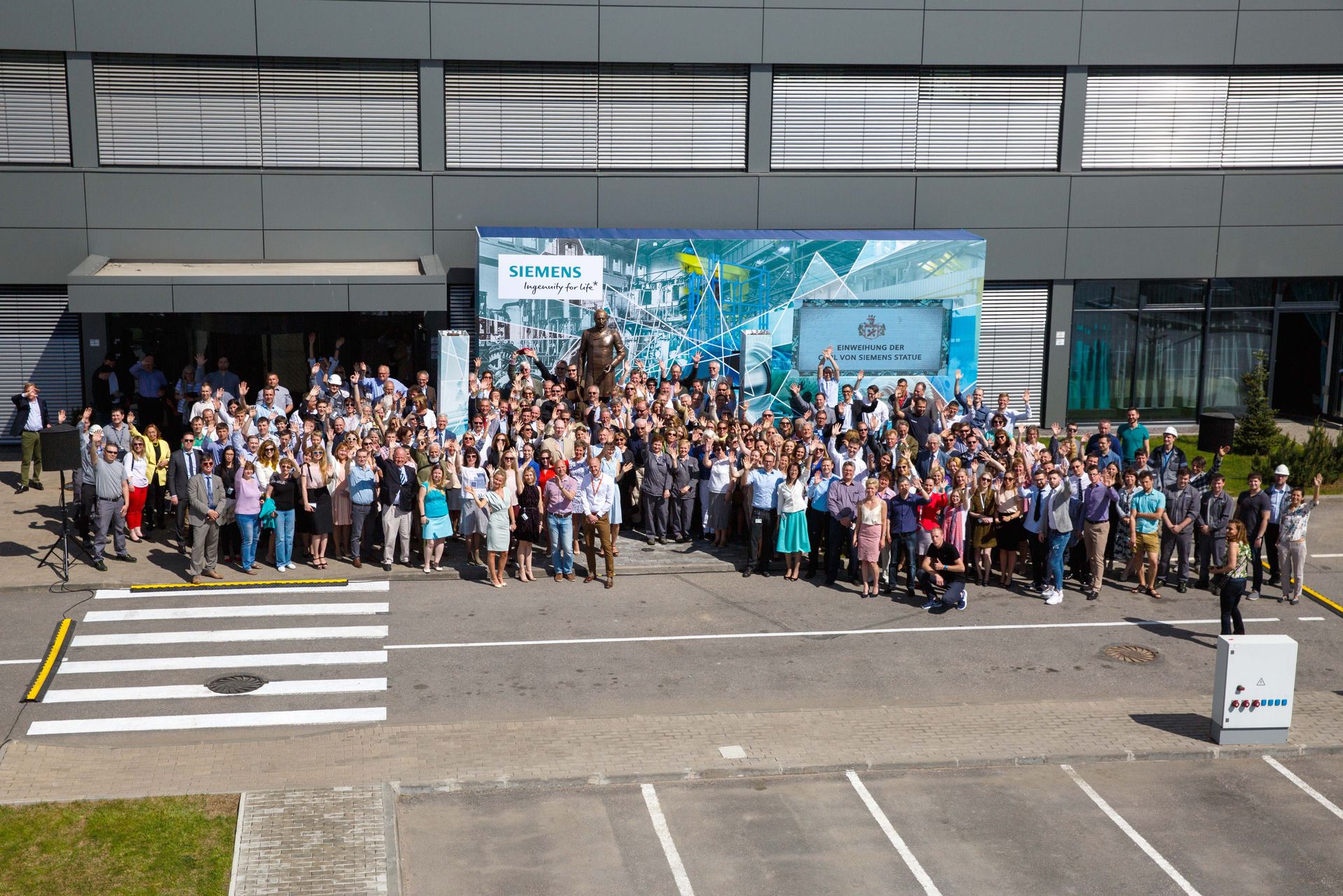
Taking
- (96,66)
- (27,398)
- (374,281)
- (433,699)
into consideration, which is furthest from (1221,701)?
(96,66)

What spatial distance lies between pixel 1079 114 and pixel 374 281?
15061 mm

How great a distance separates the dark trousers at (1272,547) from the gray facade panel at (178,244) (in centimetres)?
1885

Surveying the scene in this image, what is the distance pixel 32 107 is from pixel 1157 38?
73.8 ft

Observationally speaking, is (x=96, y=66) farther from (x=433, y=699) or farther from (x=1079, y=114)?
(x=1079, y=114)

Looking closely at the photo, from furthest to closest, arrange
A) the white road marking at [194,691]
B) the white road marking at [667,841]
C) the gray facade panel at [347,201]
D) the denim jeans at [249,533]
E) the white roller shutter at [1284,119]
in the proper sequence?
the white roller shutter at [1284,119], the gray facade panel at [347,201], the denim jeans at [249,533], the white road marking at [194,691], the white road marking at [667,841]

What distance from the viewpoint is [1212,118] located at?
2909cm

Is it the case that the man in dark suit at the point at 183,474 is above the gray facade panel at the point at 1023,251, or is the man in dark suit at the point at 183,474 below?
below

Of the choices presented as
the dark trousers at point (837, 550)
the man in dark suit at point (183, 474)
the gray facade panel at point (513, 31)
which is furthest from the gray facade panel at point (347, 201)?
the dark trousers at point (837, 550)

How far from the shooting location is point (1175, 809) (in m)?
12.8

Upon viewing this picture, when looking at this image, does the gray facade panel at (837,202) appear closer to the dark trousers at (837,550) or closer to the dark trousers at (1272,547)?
the dark trousers at (837,550)

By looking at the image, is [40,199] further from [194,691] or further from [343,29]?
[194,691]

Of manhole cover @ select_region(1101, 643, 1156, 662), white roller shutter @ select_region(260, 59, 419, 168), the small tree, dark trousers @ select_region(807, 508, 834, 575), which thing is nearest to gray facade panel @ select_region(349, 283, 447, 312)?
white roller shutter @ select_region(260, 59, 419, 168)

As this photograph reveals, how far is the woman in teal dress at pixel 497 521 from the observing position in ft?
60.5

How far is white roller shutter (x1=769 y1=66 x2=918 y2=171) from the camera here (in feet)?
92.0
